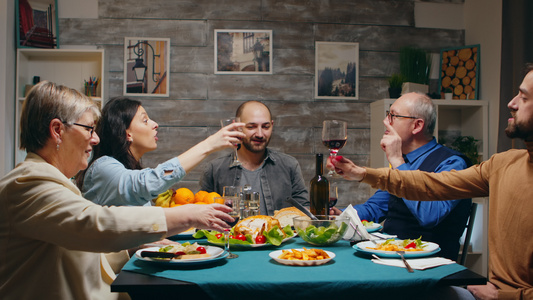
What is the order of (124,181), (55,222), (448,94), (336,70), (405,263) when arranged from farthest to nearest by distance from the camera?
(336,70) < (448,94) < (124,181) < (405,263) < (55,222)

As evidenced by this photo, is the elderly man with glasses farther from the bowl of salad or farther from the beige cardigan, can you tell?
the beige cardigan

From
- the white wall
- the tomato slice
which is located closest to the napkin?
the tomato slice

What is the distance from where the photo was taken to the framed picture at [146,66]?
3895 mm

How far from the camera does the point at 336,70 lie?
407 cm

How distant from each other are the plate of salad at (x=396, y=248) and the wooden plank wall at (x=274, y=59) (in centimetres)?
239

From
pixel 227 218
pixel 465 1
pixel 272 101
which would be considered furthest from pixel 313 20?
pixel 227 218

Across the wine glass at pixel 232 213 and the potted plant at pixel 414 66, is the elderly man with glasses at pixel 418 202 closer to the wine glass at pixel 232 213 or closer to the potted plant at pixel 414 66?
the wine glass at pixel 232 213

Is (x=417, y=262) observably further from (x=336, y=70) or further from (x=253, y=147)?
(x=336, y=70)

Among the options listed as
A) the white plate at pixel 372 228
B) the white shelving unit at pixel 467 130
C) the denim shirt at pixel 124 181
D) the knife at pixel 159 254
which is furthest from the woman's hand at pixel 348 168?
the white shelving unit at pixel 467 130

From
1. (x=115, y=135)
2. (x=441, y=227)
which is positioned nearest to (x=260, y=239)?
(x=441, y=227)

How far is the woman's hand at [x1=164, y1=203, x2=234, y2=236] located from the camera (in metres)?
1.29

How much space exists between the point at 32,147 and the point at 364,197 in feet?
10.5

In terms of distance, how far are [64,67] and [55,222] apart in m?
3.06

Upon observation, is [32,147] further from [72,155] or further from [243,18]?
[243,18]
